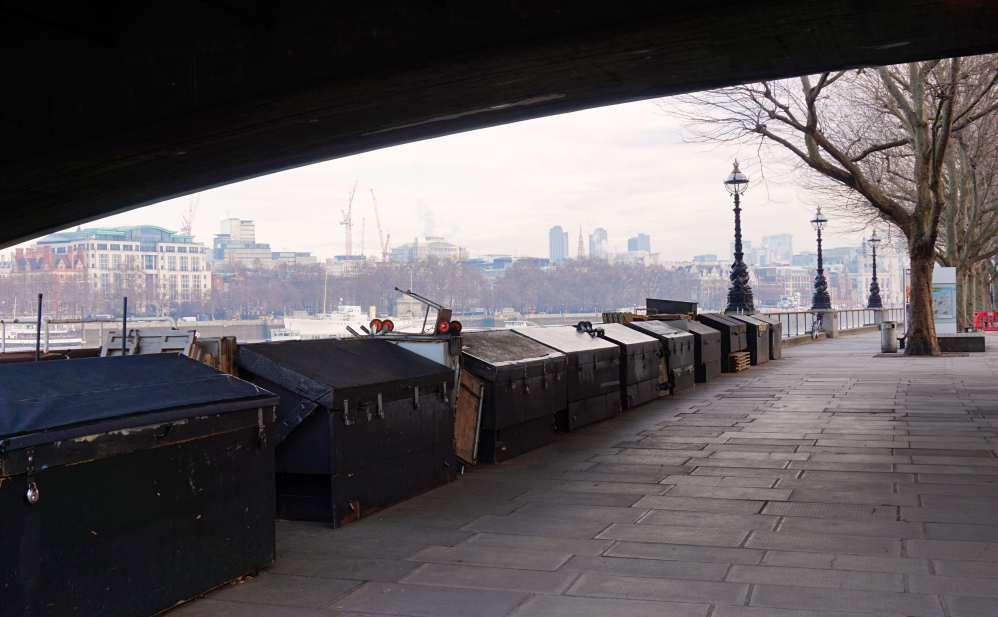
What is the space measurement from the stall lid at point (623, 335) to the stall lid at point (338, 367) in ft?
19.1

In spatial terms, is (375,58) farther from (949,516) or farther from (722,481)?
(949,516)

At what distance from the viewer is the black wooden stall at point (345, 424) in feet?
20.9

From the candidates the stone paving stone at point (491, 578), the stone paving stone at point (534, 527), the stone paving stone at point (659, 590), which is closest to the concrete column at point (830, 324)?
the stone paving stone at point (534, 527)

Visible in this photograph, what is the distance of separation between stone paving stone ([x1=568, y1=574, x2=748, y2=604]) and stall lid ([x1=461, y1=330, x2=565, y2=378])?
12.9 feet

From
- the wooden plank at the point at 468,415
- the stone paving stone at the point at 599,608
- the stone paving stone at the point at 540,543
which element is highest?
the wooden plank at the point at 468,415

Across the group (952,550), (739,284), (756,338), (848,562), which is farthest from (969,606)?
(739,284)

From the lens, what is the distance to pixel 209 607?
4770 millimetres

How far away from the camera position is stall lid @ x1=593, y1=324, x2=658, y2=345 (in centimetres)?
1348

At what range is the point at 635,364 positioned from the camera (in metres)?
14.1

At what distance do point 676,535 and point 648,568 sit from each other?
2.91 ft

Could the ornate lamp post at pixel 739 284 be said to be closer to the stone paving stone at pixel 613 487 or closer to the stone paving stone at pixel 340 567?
the stone paving stone at pixel 613 487

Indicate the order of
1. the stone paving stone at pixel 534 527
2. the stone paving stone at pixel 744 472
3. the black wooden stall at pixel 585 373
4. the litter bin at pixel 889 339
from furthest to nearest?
the litter bin at pixel 889 339 → the black wooden stall at pixel 585 373 → the stone paving stone at pixel 744 472 → the stone paving stone at pixel 534 527

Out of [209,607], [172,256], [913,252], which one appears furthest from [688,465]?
[172,256]

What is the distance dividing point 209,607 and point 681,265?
5690 cm
